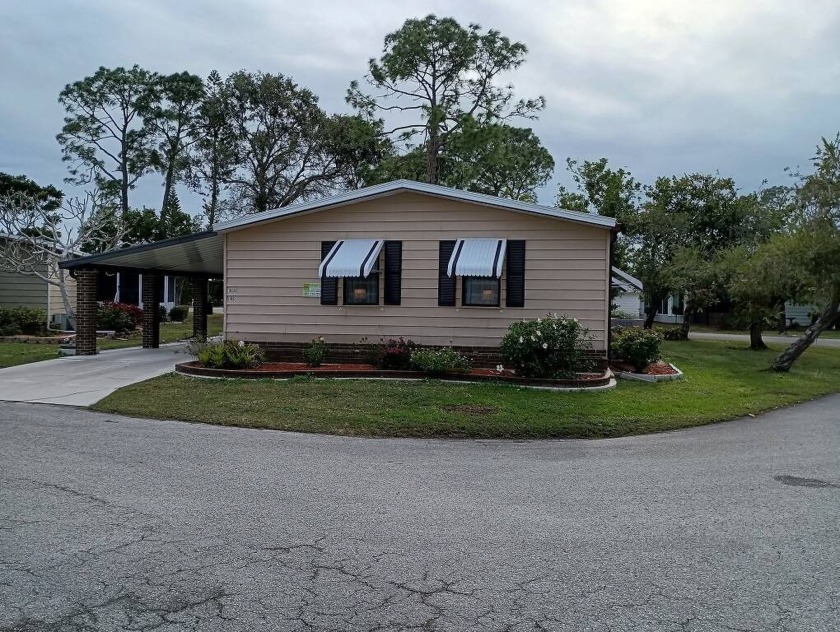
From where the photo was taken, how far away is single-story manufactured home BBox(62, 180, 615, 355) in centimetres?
1294

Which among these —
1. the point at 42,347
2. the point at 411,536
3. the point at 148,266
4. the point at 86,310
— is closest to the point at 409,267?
the point at 148,266

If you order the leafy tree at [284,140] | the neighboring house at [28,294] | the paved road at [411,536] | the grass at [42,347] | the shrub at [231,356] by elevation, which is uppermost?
the leafy tree at [284,140]

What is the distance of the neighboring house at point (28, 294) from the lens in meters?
24.0

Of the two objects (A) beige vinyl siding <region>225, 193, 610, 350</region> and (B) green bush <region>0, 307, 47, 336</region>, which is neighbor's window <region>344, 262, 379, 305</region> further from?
(B) green bush <region>0, 307, 47, 336</region>

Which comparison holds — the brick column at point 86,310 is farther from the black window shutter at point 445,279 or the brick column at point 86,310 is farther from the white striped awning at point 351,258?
the black window shutter at point 445,279

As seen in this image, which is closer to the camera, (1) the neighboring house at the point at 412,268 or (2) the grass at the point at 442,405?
(2) the grass at the point at 442,405

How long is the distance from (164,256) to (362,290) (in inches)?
199

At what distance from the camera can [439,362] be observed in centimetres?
1207

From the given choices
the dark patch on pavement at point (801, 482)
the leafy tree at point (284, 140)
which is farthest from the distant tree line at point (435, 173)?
the dark patch on pavement at point (801, 482)

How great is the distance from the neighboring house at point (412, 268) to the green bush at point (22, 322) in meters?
11.4

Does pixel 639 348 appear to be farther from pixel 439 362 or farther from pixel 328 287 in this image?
pixel 328 287

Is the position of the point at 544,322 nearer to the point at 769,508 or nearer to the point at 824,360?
the point at 769,508

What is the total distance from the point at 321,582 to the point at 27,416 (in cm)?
717

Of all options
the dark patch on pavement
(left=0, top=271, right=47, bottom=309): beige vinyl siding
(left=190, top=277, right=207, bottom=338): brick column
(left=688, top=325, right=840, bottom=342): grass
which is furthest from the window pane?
(left=688, top=325, right=840, bottom=342): grass
